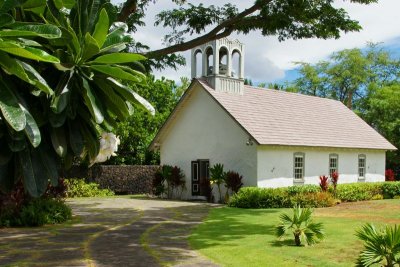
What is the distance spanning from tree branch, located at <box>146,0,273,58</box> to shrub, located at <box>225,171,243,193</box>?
10.8 m

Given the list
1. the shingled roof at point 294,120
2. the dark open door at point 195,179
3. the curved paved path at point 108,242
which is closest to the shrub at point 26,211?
the curved paved path at point 108,242

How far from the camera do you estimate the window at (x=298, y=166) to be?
25.3 metres

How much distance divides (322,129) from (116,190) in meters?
13.6

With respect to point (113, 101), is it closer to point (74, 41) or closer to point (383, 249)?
point (74, 41)

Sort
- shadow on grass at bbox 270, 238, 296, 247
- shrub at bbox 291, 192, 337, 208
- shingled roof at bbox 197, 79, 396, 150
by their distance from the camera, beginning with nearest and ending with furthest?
shadow on grass at bbox 270, 238, 296, 247 < shrub at bbox 291, 192, 337, 208 < shingled roof at bbox 197, 79, 396, 150

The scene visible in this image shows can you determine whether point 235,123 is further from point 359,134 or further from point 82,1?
point 82,1

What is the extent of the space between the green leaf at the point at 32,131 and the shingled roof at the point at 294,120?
66.9ft

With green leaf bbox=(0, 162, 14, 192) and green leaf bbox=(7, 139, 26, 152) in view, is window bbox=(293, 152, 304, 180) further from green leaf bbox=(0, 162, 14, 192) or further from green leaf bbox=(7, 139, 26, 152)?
green leaf bbox=(7, 139, 26, 152)

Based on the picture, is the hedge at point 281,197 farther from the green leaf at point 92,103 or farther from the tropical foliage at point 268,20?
the green leaf at point 92,103

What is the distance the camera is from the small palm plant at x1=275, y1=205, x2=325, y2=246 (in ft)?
37.3

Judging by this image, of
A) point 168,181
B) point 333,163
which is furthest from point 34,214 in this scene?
point 333,163

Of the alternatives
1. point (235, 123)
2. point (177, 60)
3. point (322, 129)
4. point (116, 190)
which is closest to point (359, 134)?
point (322, 129)

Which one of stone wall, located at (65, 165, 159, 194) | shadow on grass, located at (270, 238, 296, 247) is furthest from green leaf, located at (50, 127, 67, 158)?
stone wall, located at (65, 165, 159, 194)

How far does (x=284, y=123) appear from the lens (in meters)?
26.2
